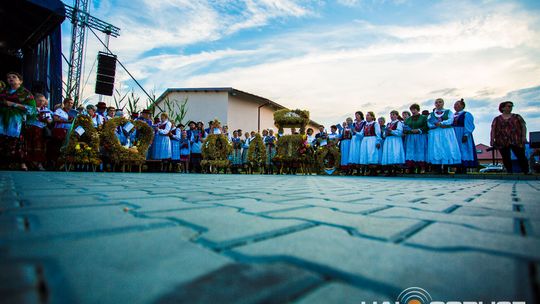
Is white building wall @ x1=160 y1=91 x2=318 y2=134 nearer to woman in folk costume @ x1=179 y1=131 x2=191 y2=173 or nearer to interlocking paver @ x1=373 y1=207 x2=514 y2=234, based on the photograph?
woman in folk costume @ x1=179 y1=131 x2=191 y2=173

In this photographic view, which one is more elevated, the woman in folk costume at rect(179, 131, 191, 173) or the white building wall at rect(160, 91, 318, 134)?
the white building wall at rect(160, 91, 318, 134)

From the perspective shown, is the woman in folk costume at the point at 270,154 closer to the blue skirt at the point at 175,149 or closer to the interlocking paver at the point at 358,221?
the blue skirt at the point at 175,149

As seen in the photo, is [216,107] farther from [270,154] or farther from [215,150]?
[215,150]

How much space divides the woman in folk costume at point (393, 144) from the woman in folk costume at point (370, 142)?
0.91ft

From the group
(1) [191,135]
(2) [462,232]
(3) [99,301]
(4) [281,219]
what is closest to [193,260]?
(3) [99,301]

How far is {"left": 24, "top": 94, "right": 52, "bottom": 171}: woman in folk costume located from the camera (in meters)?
8.00

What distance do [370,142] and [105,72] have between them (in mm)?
14697

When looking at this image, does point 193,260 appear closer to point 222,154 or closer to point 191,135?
point 222,154

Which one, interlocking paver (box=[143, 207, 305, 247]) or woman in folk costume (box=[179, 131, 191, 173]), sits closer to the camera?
interlocking paver (box=[143, 207, 305, 247])

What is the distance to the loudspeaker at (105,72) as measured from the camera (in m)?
15.8

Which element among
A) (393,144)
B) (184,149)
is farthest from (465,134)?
(184,149)

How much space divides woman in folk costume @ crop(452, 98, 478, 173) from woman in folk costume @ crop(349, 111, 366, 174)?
10.1 ft

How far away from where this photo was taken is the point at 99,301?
0.52 m

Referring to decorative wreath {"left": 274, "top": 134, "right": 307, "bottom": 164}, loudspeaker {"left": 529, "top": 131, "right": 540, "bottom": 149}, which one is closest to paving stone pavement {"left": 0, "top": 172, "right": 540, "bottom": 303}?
decorative wreath {"left": 274, "top": 134, "right": 307, "bottom": 164}
